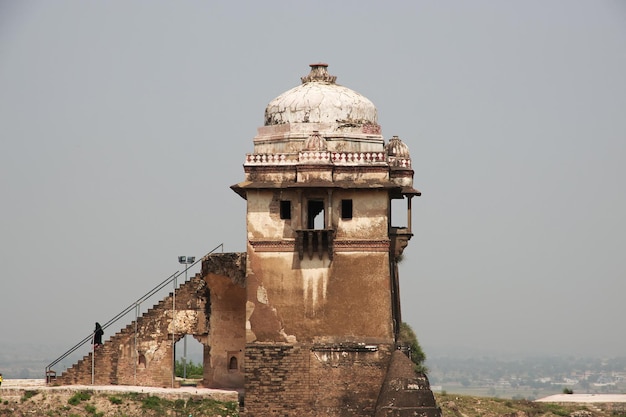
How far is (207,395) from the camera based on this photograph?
49031mm

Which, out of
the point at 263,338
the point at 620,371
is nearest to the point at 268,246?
the point at 263,338

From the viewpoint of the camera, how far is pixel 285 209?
4894cm

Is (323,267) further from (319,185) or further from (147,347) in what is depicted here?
(147,347)

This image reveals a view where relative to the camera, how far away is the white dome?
162 ft

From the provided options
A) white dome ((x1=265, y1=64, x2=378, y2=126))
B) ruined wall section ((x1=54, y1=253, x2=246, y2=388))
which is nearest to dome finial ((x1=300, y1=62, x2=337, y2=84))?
white dome ((x1=265, y1=64, x2=378, y2=126))

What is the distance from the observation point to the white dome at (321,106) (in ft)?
162

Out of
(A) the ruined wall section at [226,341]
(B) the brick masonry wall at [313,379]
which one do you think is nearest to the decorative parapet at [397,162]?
(B) the brick masonry wall at [313,379]

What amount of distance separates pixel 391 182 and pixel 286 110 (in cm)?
394

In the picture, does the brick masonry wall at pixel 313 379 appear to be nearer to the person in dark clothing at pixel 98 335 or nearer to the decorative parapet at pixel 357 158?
the decorative parapet at pixel 357 158

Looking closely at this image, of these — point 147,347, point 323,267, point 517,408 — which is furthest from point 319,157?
point 517,408

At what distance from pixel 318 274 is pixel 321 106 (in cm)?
506

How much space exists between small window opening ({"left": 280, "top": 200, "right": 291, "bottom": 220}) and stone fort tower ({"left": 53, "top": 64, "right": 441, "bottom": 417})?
30mm

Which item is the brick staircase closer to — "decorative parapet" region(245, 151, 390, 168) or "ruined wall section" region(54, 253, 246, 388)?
"ruined wall section" region(54, 253, 246, 388)

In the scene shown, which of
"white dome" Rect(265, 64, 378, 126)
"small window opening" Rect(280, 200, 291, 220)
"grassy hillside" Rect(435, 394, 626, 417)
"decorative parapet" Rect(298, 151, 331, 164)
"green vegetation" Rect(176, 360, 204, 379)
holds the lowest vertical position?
"grassy hillside" Rect(435, 394, 626, 417)
